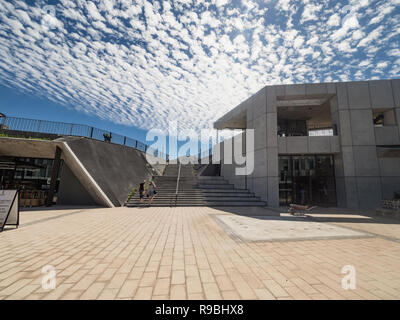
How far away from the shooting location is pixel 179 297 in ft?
7.71

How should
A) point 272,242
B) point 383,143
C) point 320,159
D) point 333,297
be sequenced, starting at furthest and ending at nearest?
point 320,159 → point 383,143 → point 272,242 → point 333,297

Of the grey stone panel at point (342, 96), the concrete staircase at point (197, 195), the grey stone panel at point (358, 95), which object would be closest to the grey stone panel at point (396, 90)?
the grey stone panel at point (358, 95)

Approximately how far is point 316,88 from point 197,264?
16438 millimetres

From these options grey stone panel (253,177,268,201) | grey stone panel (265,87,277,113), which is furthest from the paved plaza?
grey stone panel (265,87,277,113)

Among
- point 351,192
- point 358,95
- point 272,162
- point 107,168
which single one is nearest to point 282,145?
point 272,162

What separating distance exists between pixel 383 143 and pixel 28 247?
20.7 m

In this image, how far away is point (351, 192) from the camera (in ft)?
41.5

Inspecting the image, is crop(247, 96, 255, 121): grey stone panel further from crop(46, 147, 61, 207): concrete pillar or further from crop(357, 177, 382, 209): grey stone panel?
crop(46, 147, 61, 207): concrete pillar

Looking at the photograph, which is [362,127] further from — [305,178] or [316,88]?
[305,178]

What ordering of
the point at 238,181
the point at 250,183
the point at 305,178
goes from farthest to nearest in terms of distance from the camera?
the point at 238,181 → the point at 250,183 → the point at 305,178

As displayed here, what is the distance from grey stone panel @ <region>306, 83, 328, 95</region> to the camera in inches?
546

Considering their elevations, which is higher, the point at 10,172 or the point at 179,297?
the point at 10,172
